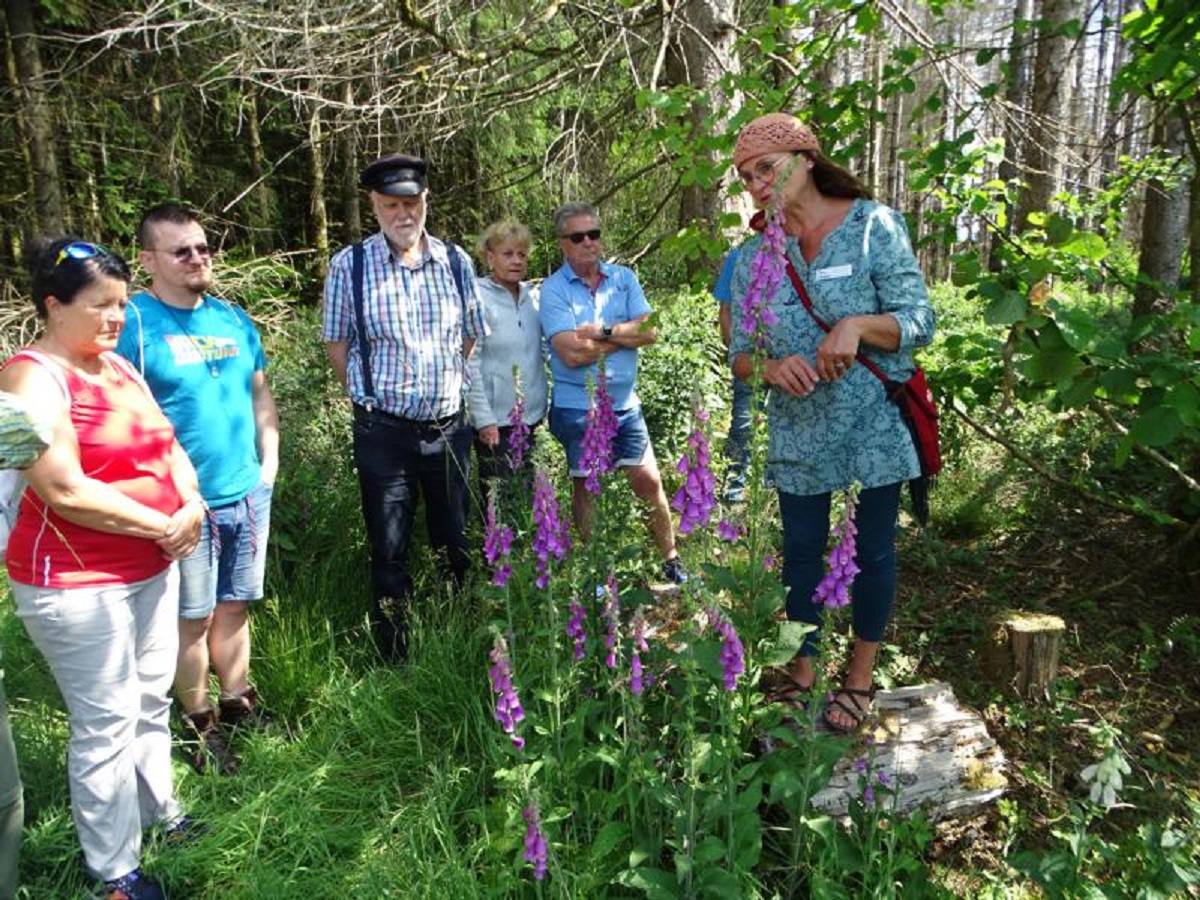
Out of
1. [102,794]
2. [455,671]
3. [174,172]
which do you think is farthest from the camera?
[174,172]

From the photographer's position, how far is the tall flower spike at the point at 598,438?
2.44m

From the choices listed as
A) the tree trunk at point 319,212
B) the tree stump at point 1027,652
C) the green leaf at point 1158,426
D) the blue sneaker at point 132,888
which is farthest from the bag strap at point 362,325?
the tree trunk at point 319,212

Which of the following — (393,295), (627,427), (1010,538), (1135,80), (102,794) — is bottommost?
(1010,538)

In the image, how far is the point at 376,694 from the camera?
10.0ft

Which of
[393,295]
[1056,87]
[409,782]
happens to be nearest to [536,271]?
[1056,87]

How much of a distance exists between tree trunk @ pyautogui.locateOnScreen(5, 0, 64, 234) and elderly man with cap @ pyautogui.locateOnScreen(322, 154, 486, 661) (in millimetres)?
7063

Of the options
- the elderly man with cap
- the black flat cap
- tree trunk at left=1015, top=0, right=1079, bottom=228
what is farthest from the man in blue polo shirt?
tree trunk at left=1015, top=0, right=1079, bottom=228

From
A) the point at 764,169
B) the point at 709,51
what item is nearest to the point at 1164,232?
the point at 764,169

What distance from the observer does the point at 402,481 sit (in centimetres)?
323

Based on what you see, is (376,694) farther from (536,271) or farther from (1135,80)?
(536,271)

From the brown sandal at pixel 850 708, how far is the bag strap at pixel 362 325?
207cm

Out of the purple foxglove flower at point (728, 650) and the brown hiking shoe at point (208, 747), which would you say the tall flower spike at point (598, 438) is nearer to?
the purple foxglove flower at point (728, 650)

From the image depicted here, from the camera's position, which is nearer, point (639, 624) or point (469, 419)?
point (639, 624)

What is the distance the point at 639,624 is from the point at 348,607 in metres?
2.38
